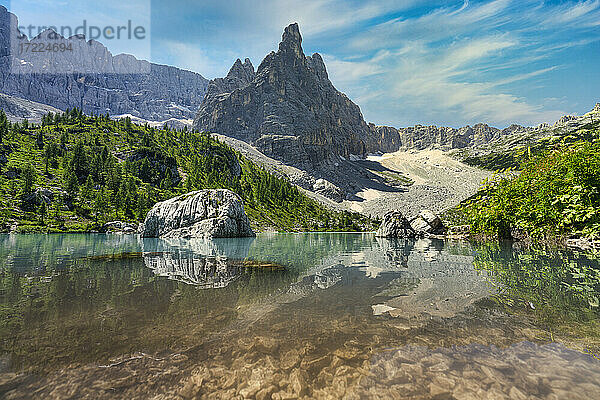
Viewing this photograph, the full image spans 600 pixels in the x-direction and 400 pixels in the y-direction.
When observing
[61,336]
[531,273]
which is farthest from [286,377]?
[531,273]

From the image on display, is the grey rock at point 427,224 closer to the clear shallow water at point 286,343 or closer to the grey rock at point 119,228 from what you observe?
the clear shallow water at point 286,343

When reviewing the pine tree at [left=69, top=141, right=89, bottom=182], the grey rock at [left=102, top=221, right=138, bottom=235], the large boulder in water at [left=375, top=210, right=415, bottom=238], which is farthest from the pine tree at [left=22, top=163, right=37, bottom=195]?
the large boulder in water at [left=375, top=210, right=415, bottom=238]

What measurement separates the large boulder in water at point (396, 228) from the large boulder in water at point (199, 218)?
37016mm

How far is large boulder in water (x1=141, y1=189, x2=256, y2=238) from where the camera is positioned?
68.6 metres

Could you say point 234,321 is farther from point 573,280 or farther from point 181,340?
point 573,280

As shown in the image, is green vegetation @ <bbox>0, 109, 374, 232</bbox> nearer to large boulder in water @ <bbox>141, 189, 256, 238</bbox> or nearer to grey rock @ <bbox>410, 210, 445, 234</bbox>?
large boulder in water @ <bbox>141, 189, 256, 238</bbox>

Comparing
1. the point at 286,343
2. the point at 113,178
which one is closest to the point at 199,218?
the point at 113,178

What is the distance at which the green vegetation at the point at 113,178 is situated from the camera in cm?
9106

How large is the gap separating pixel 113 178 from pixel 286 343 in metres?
131

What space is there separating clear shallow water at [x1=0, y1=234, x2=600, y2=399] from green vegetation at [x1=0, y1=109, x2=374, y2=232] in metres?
91.7

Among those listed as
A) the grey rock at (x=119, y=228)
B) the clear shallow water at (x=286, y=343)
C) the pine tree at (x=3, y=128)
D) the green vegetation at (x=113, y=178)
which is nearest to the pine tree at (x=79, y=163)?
the green vegetation at (x=113, y=178)

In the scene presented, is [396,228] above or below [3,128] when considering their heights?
below

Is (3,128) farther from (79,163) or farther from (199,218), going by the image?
(199,218)

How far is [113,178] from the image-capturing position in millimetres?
114250
